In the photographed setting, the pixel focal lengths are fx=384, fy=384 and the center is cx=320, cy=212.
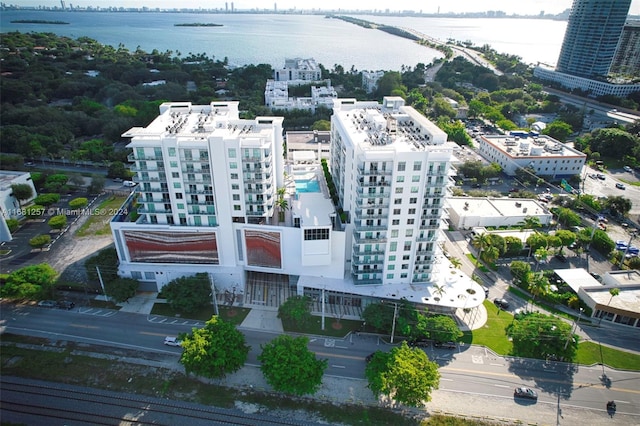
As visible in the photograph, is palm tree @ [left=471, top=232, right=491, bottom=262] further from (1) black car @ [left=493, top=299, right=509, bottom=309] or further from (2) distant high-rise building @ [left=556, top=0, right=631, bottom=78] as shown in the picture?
(2) distant high-rise building @ [left=556, top=0, right=631, bottom=78]

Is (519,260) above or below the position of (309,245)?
below

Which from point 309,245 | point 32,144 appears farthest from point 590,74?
point 32,144

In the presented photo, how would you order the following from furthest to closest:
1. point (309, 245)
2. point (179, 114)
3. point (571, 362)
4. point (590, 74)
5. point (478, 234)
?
point (590, 74) → point (478, 234) → point (179, 114) → point (309, 245) → point (571, 362)

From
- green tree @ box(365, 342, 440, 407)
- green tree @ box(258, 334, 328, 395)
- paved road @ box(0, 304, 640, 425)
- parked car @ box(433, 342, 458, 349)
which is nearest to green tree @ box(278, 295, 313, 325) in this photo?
paved road @ box(0, 304, 640, 425)

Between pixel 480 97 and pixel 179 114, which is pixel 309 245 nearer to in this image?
pixel 179 114

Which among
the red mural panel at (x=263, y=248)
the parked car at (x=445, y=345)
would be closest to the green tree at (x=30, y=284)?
the red mural panel at (x=263, y=248)

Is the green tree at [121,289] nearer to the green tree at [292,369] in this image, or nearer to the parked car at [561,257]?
the green tree at [292,369]

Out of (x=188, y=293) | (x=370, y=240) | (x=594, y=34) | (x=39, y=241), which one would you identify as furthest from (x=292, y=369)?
(x=594, y=34)

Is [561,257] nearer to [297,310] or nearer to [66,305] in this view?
[297,310]
